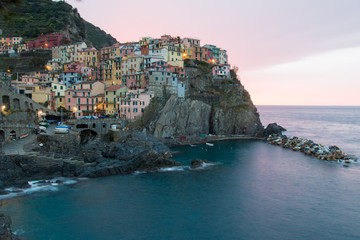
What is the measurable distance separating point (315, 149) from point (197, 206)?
3366 cm

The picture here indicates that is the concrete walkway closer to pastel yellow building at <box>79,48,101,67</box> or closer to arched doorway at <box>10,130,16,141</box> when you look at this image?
arched doorway at <box>10,130,16,141</box>

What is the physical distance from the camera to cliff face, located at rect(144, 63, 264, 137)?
60.8m

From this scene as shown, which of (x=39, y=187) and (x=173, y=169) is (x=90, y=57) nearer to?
(x=173, y=169)

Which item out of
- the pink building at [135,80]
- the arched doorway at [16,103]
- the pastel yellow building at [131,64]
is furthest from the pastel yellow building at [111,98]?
the arched doorway at [16,103]

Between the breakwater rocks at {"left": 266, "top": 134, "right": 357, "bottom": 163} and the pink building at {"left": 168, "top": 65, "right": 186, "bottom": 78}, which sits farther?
the pink building at {"left": 168, "top": 65, "right": 186, "bottom": 78}

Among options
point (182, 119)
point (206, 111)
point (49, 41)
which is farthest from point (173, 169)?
point (49, 41)

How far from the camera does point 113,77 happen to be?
72500mm

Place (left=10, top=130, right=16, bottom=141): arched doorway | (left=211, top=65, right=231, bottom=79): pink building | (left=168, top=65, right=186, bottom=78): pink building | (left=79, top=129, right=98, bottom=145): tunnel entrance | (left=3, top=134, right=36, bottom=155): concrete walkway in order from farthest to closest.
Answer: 1. (left=211, top=65, right=231, bottom=79): pink building
2. (left=168, top=65, right=186, bottom=78): pink building
3. (left=79, top=129, right=98, bottom=145): tunnel entrance
4. (left=10, top=130, right=16, bottom=141): arched doorway
5. (left=3, top=134, right=36, bottom=155): concrete walkway

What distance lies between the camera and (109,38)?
6260 inches

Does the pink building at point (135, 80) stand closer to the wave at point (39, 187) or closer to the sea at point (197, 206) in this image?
the sea at point (197, 206)

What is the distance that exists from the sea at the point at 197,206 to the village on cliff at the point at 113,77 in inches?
1070

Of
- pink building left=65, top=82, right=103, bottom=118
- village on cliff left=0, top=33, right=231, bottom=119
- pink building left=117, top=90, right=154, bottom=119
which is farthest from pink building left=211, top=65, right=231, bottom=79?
pink building left=65, top=82, right=103, bottom=118

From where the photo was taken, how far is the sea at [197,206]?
23250mm

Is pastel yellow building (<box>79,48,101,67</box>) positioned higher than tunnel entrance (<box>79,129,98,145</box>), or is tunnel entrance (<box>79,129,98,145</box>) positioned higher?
pastel yellow building (<box>79,48,101,67</box>)
